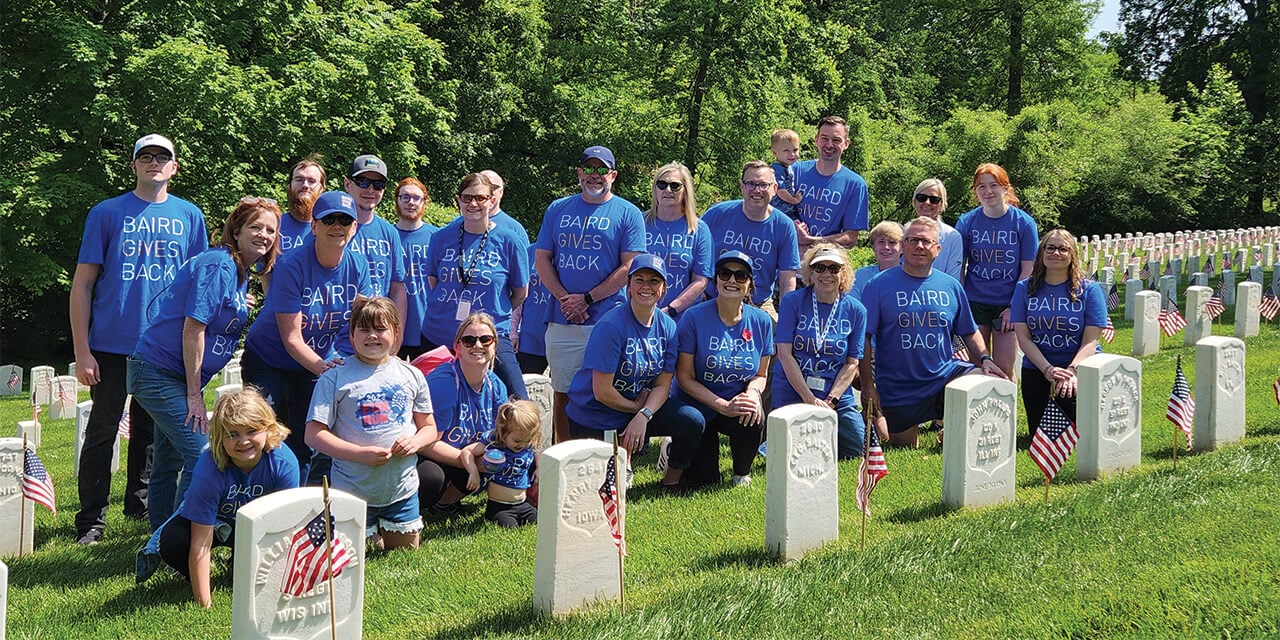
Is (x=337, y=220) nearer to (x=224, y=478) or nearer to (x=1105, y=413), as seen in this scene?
(x=224, y=478)

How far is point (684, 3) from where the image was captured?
26.2 m

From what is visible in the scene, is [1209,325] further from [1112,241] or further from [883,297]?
[1112,241]

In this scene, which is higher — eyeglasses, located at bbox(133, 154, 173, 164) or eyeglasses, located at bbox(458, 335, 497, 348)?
eyeglasses, located at bbox(133, 154, 173, 164)

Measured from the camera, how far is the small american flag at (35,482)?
6242mm

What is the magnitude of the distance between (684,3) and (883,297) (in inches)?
755

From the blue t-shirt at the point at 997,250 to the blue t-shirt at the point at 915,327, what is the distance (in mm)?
1194

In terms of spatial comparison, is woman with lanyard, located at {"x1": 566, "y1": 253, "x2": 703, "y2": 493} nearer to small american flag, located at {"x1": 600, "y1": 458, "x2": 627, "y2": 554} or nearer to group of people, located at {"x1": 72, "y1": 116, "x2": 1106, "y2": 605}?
group of people, located at {"x1": 72, "y1": 116, "x2": 1106, "y2": 605}

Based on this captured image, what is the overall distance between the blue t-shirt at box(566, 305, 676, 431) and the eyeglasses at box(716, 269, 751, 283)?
1.47 ft

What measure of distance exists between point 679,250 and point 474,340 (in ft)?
7.07

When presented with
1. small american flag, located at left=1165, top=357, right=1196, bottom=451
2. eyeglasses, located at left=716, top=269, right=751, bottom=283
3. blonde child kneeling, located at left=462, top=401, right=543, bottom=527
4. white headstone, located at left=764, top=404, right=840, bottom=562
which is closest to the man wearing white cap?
blonde child kneeling, located at left=462, top=401, right=543, bottom=527

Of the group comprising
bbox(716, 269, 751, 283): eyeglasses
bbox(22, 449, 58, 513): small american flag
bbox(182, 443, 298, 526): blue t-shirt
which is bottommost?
bbox(22, 449, 58, 513): small american flag

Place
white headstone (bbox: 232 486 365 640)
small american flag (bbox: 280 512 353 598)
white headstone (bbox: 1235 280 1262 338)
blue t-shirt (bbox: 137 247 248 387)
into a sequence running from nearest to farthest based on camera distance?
white headstone (bbox: 232 486 365 640)
small american flag (bbox: 280 512 353 598)
blue t-shirt (bbox: 137 247 248 387)
white headstone (bbox: 1235 280 1262 338)

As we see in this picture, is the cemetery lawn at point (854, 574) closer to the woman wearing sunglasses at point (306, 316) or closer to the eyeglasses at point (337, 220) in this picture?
the woman wearing sunglasses at point (306, 316)

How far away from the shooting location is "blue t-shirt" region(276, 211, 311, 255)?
23.4 feet
